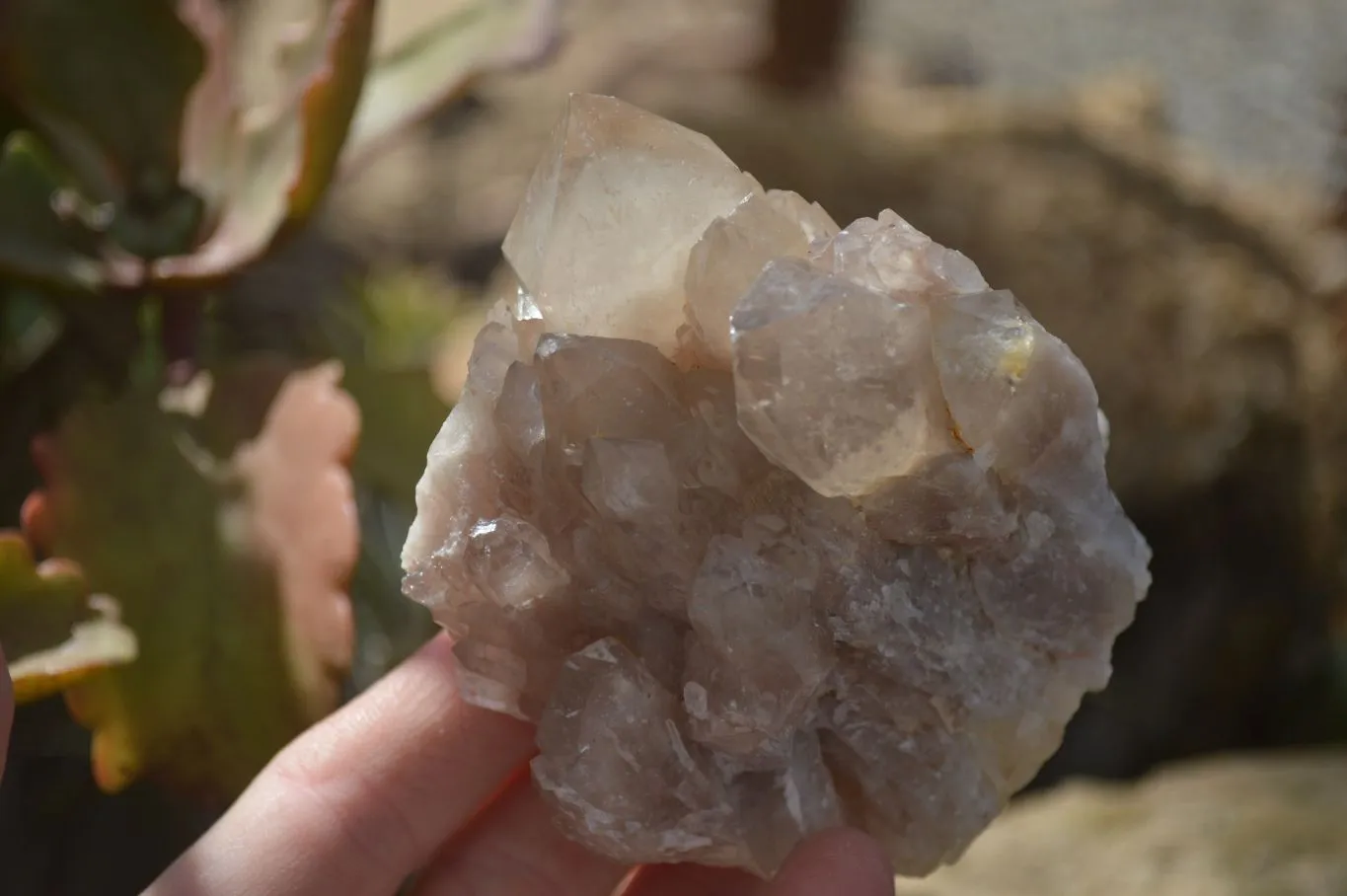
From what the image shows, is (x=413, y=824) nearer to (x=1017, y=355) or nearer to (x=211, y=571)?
(x=211, y=571)

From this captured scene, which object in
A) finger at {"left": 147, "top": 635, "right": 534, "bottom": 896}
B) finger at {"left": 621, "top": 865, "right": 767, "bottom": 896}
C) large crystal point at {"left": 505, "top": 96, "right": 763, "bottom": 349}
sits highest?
large crystal point at {"left": 505, "top": 96, "right": 763, "bottom": 349}

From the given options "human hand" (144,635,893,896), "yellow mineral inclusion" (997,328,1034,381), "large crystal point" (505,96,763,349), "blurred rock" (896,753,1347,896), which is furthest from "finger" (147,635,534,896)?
"blurred rock" (896,753,1347,896)

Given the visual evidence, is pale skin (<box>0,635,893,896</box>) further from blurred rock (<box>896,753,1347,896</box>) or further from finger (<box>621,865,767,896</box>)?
blurred rock (<box>896,753,1347,896</box>)

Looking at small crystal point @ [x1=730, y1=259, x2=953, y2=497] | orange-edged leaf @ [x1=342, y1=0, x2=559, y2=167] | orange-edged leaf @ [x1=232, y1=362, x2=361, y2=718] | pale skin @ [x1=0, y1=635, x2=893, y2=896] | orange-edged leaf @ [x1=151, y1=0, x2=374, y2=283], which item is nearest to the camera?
small crystal point @ [x1=730, y1=259, x2=953, y2=497]

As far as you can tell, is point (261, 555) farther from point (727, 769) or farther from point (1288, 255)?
point (1288, 255)

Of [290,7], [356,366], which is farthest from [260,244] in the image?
[290,7]

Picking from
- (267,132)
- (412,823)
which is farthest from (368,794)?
(267,132)
